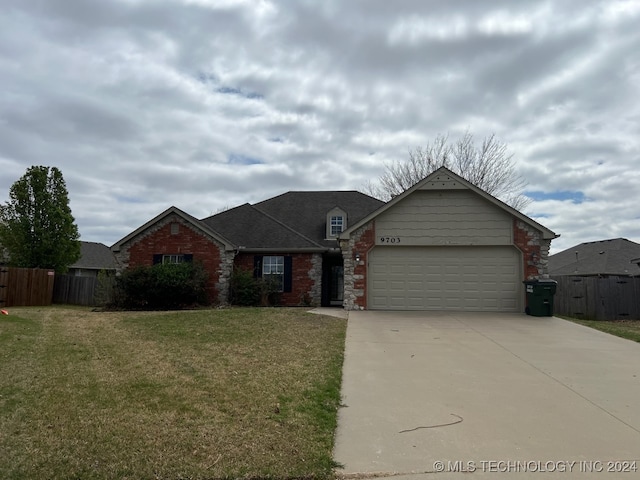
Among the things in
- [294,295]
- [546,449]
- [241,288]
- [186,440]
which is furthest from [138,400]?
[294,295]

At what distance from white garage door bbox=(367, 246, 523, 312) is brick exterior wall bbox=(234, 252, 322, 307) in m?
4.32

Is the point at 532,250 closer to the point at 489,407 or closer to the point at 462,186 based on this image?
the point at 462,186

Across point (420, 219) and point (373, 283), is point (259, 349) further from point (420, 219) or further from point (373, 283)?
point (420, 219)

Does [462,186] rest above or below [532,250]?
above

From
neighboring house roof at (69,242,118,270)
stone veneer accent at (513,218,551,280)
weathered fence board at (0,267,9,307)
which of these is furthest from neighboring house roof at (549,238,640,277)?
neighboring house roof at (69,242,118,270)

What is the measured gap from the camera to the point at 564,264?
33.9 metres

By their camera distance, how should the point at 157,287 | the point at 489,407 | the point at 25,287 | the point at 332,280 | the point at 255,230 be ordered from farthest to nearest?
the point at 332,280 < the point at 255,230 < the point at 25,287 < the point at 157,287 < the point at 489,407

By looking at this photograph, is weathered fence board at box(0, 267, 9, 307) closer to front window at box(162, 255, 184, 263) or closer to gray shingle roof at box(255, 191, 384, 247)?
front window at box(162, 255, 184, 263)

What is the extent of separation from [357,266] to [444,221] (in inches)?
131

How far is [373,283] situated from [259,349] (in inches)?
311

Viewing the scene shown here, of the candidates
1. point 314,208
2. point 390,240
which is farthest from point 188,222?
point 390,240

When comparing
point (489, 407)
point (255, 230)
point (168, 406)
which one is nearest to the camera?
point (168, 406)

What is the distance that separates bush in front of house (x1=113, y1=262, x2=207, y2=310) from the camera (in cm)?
1722

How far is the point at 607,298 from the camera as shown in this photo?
699 inches
